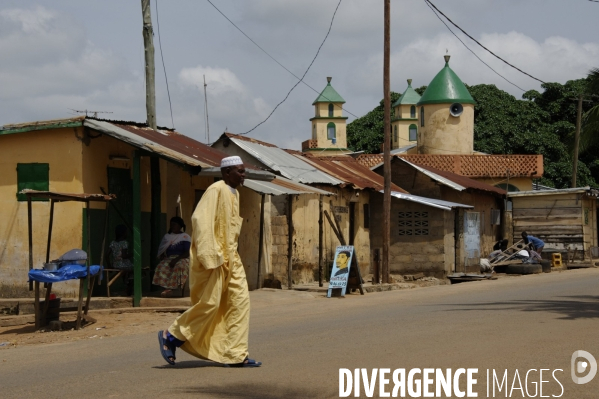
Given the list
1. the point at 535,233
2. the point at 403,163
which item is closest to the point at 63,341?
the point at 403,163

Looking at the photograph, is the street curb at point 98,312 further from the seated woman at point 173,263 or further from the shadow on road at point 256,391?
the shadow on road at point 256,391

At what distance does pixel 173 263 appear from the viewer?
15305mm

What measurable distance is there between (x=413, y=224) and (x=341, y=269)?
8331mm

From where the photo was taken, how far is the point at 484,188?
32.6 meters

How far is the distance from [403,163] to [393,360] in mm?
22761

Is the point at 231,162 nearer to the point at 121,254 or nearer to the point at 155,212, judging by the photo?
the point at 121,254

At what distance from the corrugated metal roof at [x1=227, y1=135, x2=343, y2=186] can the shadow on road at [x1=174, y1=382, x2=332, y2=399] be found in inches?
585

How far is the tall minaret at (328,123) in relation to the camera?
66.2 m

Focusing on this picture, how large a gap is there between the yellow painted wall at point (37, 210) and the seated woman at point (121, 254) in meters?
0.62

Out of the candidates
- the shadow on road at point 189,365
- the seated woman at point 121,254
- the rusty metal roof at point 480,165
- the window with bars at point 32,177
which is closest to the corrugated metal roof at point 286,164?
the seated woman at point 121,254

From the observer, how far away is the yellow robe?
7.60 m

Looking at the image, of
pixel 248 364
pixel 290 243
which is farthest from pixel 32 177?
pixel 248 364

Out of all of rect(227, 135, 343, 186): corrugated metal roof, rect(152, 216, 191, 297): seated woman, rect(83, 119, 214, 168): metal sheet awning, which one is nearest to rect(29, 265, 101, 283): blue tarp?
rect(83, 119, 214, 168): metal sheet awning

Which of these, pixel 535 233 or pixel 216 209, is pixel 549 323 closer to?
pixel 216 209
